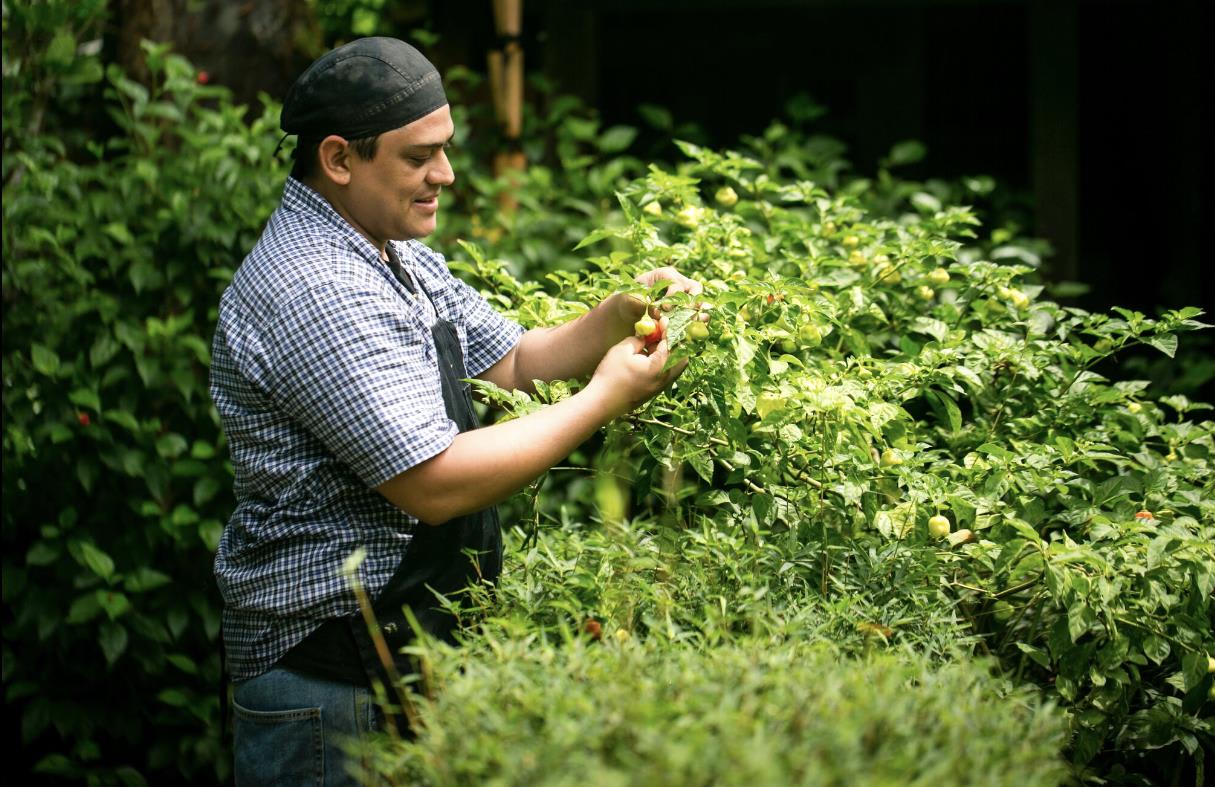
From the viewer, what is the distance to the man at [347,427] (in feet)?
6.48

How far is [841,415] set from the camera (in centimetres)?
214

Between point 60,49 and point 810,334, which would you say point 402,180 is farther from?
point 60,49

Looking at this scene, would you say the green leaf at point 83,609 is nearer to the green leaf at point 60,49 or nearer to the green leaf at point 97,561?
the green leaf at point 97,561

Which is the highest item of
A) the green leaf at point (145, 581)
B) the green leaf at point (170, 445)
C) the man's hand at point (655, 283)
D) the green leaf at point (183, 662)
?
the man's hand at point (655, 283)

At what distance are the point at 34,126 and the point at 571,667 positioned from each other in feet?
11.2

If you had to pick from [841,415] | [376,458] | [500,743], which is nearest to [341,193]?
[376,458]

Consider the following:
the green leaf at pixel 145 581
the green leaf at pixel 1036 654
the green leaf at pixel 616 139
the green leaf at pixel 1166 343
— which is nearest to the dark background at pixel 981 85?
the green leaf at pixel 616 139

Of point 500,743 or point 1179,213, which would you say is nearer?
point 500,743

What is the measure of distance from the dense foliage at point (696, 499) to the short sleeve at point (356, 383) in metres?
0.24

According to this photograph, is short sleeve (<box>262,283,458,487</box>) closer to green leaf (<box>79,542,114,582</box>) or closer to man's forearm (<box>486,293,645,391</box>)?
man's forearm (<box>486,293,645,391</box>)

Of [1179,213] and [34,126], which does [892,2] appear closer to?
[1179,213]

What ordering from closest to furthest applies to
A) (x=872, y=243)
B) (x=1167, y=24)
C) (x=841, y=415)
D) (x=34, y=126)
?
(x=841, y=415) < (x=872, y=243) < (x=34, y=126) < (x=1167, y=24)

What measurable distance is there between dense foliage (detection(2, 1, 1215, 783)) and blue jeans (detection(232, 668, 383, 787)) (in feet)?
0.87

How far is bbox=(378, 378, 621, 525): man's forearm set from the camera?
6.44 feet
